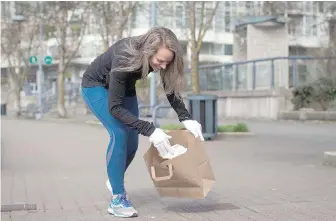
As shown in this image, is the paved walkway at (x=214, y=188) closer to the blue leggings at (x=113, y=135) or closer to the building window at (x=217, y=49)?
the blue leggings at (x=113, y=135)

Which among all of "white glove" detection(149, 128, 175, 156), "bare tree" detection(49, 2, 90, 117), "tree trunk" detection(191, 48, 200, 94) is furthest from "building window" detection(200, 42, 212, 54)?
"white glove" detection(149, 128, 175, 156)

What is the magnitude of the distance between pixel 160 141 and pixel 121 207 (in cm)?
70

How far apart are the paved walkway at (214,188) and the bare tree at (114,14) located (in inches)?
433

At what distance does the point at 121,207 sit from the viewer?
4.44m

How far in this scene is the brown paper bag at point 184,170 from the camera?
4.32 m

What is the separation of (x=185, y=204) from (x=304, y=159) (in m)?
4.18

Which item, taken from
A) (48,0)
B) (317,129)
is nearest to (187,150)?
(317,129)

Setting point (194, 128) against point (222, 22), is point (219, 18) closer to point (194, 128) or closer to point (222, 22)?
point (222, 22)

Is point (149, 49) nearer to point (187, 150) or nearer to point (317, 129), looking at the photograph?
point (187, 150)

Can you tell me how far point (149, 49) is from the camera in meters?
4.11

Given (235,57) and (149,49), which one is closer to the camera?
(149,49)

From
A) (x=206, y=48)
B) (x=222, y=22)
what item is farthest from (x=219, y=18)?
(x=206, y=48)

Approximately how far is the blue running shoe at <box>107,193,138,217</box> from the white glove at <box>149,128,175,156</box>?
545 mm

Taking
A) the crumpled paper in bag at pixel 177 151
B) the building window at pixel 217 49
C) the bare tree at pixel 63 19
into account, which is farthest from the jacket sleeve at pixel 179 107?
the building window at pixel 217 49
